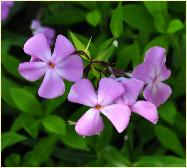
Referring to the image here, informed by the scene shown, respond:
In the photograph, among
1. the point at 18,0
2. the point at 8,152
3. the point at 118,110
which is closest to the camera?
the point at 118,110

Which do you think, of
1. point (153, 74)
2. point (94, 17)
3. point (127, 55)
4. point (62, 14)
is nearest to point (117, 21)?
point (153, 74)

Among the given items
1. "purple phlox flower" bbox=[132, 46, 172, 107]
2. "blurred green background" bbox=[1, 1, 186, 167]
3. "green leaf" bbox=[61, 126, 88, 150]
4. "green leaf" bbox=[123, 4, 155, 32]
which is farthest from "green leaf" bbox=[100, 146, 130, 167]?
"purple phlox flower" bbox=[132, 46, 172, 107]

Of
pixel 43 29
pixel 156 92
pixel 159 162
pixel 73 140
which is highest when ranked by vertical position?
pixel 156 92

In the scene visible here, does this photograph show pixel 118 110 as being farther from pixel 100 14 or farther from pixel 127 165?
pixel 100 14

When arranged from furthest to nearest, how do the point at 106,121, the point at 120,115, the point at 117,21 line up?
the point at 106,121 < the point at 117,21 < the point at 120,115

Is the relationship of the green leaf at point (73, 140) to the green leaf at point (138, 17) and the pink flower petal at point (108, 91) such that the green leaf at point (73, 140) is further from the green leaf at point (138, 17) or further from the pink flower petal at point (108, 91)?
the pink flower petal at point (108, 91)

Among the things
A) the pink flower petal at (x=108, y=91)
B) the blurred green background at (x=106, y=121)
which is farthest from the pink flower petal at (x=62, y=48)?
the blurred green background at (x=106, y=121)

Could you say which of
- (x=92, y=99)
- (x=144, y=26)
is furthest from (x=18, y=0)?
(x=92, y=99)

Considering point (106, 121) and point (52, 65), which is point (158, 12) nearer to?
point (106, 121)
